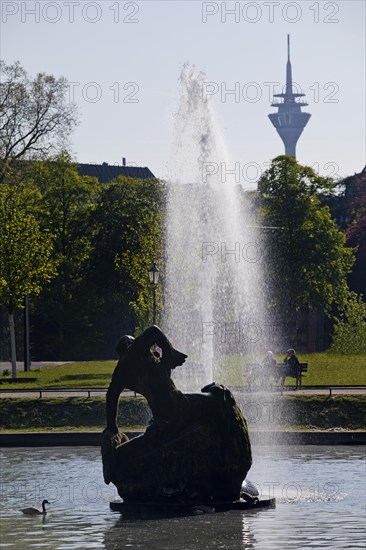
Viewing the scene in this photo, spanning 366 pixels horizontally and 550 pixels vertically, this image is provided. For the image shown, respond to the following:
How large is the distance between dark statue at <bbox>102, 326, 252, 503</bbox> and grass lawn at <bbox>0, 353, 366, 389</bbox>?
1657cm

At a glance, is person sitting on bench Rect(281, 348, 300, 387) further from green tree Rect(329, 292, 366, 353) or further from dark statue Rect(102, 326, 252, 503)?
green tree Rect(329, 292, 366, 353)

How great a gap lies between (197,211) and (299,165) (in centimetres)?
3892

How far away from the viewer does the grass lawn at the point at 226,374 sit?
45.9 m

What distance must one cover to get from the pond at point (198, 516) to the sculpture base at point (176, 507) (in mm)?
259

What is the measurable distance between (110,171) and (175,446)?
103 metres

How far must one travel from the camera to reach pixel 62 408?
39.2m

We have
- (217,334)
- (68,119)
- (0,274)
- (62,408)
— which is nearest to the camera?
(62,408)

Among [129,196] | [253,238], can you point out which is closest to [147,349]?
[253,238]

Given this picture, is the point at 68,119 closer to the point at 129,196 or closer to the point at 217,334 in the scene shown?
the point at 129,196

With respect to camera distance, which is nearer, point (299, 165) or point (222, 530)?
point (222, 530)

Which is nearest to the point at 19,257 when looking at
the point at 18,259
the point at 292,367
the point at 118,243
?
the point at 18,259

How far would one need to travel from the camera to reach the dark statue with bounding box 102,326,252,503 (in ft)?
79.8

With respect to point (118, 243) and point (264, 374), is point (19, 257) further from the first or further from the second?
point (118, 243)

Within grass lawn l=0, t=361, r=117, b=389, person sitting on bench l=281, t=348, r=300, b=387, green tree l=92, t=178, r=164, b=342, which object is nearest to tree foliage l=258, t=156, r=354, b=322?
green tree l=92, t=178, r=164, b=342
